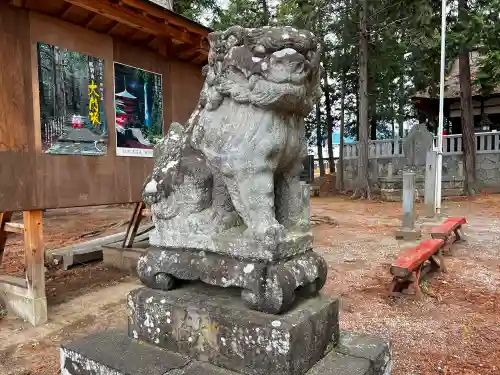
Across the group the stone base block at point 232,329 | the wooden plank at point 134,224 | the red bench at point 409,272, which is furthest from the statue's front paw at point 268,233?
the wooden plank at point 134,224

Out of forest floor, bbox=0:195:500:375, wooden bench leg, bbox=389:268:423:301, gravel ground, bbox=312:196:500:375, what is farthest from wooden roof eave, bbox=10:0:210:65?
wooden bench leg, bbox=389:268:423:301

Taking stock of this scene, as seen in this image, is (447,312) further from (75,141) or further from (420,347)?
(75,141)

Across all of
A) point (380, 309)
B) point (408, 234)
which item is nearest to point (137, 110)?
point (380, 309)

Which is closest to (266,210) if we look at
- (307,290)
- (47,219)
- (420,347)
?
(307,290)

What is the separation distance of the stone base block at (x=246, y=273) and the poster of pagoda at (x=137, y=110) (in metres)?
3.65

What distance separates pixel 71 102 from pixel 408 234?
677 centimetres

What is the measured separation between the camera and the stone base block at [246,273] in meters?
1.72

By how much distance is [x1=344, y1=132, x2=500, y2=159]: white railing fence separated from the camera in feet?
53.5

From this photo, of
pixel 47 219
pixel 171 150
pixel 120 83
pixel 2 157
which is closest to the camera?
pixel 171 150

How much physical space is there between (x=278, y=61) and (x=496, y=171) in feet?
56.6

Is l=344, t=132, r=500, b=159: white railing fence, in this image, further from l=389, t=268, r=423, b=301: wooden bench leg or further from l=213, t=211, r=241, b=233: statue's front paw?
l=213, t=211, r=241, b=233: statue's front paw

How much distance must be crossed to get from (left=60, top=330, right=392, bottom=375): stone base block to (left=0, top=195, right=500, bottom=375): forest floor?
56.2 inches

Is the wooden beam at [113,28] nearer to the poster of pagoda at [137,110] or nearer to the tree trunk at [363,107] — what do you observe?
the poster of pagoda at [137,110]

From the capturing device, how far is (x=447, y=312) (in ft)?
14.4
